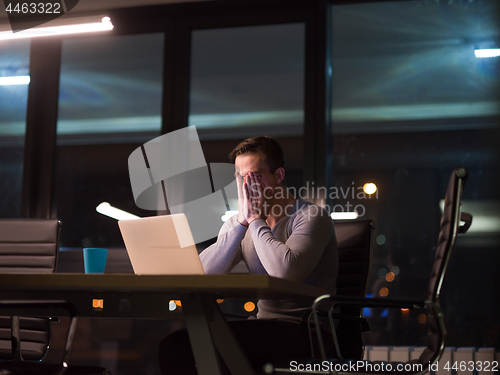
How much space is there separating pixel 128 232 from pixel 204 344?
46 cm

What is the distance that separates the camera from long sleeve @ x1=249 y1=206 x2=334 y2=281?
1700 mm

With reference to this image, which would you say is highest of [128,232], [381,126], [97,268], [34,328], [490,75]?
[490,75]

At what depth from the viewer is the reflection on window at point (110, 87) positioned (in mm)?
4008

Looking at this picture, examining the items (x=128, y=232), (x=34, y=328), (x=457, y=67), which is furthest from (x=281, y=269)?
(x=457, y=67)

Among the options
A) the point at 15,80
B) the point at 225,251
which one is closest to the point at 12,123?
the point at 15,80

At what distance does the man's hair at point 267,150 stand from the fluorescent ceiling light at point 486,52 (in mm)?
1951

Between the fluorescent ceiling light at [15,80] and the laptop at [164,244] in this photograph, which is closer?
the laptop at [164,244]

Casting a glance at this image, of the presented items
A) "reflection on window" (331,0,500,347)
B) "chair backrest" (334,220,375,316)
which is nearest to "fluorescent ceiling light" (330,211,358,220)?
"reflection on window" (331,0,500,347)

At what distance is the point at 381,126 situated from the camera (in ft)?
11.7

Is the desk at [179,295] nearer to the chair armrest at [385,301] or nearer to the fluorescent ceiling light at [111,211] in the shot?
the chair armrest at [385,301]

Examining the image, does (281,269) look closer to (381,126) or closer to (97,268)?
(97,268)

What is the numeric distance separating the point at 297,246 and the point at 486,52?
7.85ft

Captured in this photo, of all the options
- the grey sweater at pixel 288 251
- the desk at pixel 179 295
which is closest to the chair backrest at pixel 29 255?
the desk at pixel 179 295

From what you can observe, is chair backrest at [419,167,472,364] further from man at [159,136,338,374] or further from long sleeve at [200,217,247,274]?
long sleeve at [200,217,247,274]
